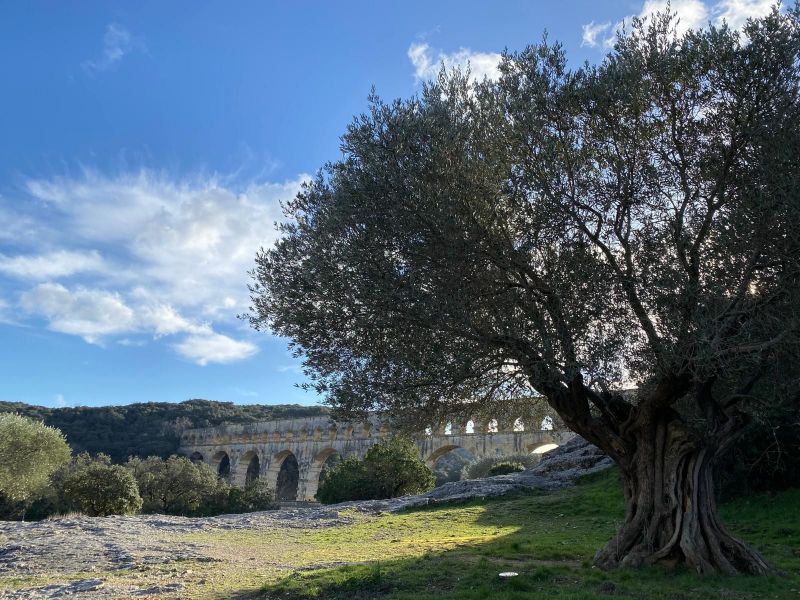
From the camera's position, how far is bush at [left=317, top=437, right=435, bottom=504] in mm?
30547

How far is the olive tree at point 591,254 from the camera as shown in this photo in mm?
8625

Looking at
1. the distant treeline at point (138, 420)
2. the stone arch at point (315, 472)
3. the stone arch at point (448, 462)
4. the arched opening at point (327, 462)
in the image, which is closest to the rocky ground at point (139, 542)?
the stone arch at point (448, 462)

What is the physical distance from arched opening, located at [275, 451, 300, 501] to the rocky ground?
1695 inches

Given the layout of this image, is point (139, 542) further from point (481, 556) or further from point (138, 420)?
point (138, 420)

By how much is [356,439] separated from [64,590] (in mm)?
45520

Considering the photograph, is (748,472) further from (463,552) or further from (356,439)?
(356,439)

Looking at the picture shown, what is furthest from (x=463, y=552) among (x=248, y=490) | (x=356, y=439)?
(x=356, y=439)

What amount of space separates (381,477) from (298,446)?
3027cm

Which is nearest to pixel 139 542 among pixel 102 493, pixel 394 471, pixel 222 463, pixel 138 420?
pixel 102 493

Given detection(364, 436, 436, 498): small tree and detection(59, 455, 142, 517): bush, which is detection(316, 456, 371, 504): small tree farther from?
detection(59, 455, 142, 517): bush

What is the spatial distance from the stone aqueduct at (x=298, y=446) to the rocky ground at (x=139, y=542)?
50.1 ft

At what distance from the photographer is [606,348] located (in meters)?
8.88

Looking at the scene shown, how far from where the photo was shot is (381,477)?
30.6 m

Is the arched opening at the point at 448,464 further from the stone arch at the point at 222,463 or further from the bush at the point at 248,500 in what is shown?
the stone arch at the point at 222,463
